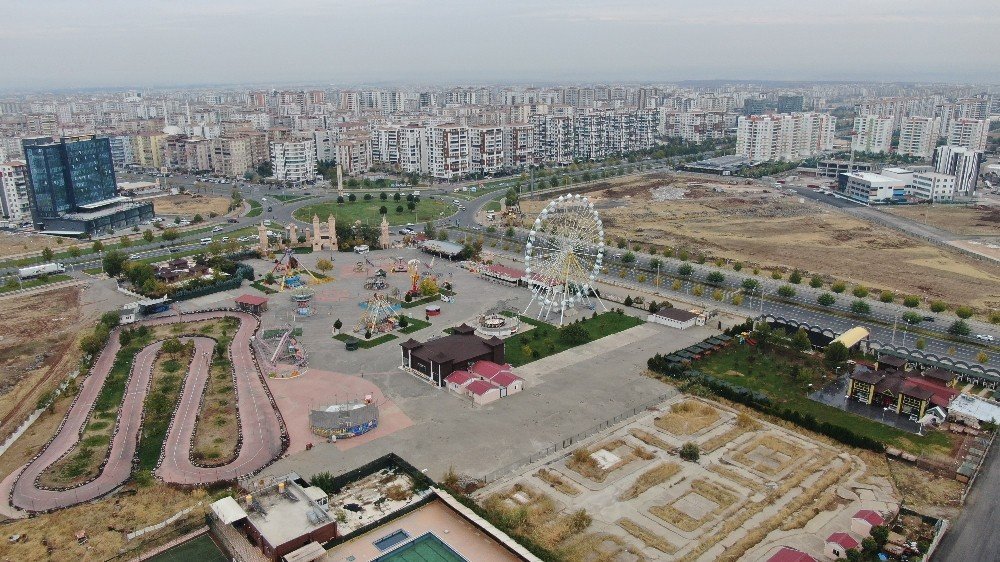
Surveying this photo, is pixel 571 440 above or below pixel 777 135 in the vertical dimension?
below

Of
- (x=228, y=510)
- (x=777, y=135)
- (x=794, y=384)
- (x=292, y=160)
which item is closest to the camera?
(x=228, y=510)

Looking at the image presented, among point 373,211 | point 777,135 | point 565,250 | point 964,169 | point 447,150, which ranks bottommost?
point 373,211

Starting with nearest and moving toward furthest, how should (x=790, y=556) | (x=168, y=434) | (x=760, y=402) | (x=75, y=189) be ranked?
(x=790, y=556) → (x=168, y=434) → (x=760, y=402) → (x=75, y=189)

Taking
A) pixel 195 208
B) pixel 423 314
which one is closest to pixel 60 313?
pixel 423 314

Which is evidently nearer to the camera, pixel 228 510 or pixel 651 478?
pixel 228 510

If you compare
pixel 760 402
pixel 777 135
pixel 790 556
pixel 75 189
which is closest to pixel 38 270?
pixel 75 189

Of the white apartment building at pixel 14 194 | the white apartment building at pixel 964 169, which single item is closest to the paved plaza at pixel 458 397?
the white apartment building at pixel 14 194

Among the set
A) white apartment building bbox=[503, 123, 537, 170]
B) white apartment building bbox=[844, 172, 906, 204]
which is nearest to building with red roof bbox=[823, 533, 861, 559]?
white apartment building bbox=[844, 172, 906, 204]

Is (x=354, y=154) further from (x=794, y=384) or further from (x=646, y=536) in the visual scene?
(x=646, y=536)
